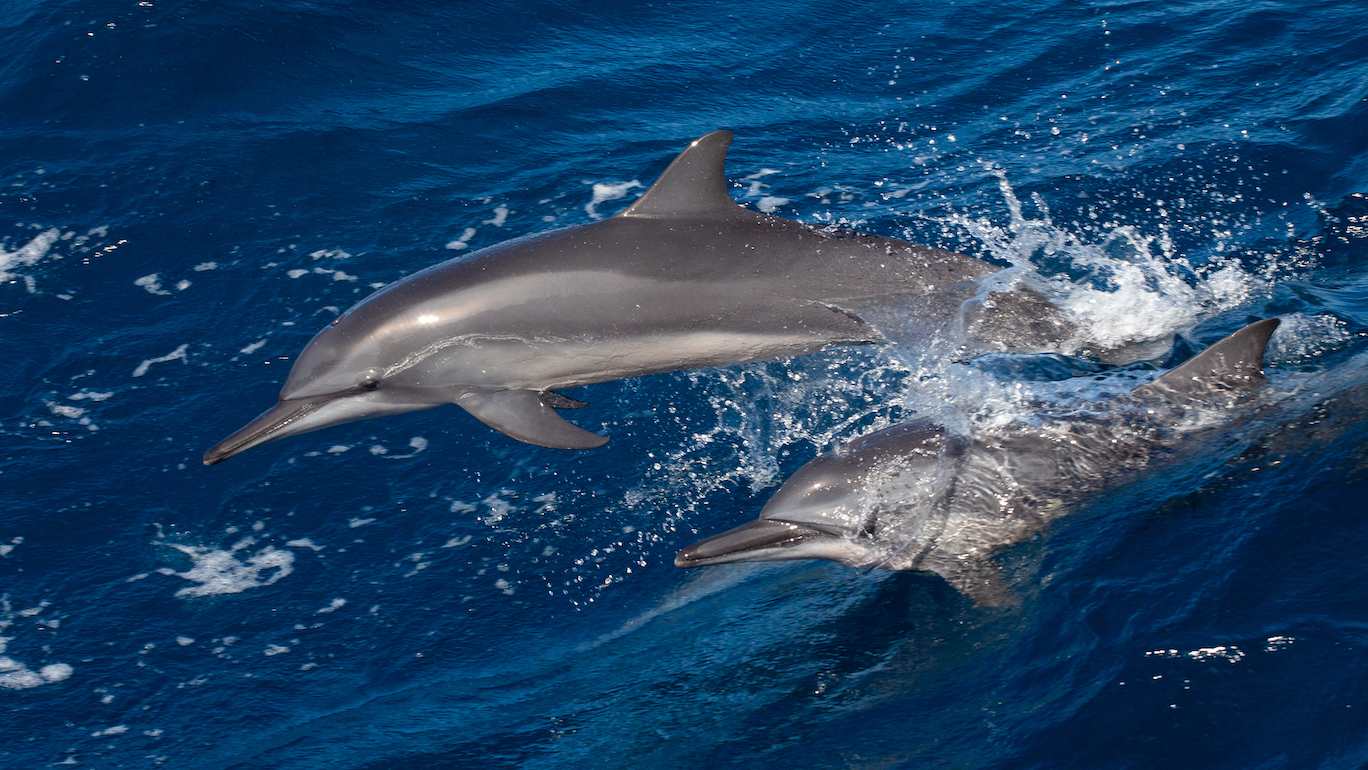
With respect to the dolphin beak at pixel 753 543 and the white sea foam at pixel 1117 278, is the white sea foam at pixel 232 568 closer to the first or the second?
the dolphin beak at pixel 753 543

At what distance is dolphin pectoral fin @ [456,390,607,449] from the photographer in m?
6.18

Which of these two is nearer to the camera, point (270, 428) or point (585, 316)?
point (270, 428)

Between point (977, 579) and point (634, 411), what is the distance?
2.54 m

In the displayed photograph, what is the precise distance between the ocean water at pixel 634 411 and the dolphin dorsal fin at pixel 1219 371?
219mm

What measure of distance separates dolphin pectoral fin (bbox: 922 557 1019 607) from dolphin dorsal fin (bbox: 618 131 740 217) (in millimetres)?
2289

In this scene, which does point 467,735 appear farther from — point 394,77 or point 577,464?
point 394,77

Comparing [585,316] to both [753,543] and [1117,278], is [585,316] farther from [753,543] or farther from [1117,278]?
[1117,278]

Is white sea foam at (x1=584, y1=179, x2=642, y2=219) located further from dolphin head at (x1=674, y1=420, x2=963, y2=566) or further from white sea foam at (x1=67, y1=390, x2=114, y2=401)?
dolphin head at (x1=674, y1=420, x2=963, y2=566)

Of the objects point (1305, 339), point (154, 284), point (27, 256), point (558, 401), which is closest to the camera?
point (558, 401)

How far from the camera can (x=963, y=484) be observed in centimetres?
600

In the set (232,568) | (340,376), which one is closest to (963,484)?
(340,376)

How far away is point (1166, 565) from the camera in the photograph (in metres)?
5.42

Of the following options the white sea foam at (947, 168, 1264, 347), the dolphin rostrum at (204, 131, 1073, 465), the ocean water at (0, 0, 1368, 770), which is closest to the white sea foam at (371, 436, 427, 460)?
the ocean water at (0, 0, 1368, 770)

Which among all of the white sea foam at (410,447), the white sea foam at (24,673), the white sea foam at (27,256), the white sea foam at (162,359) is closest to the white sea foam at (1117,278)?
the white sea foam at (410,447)
